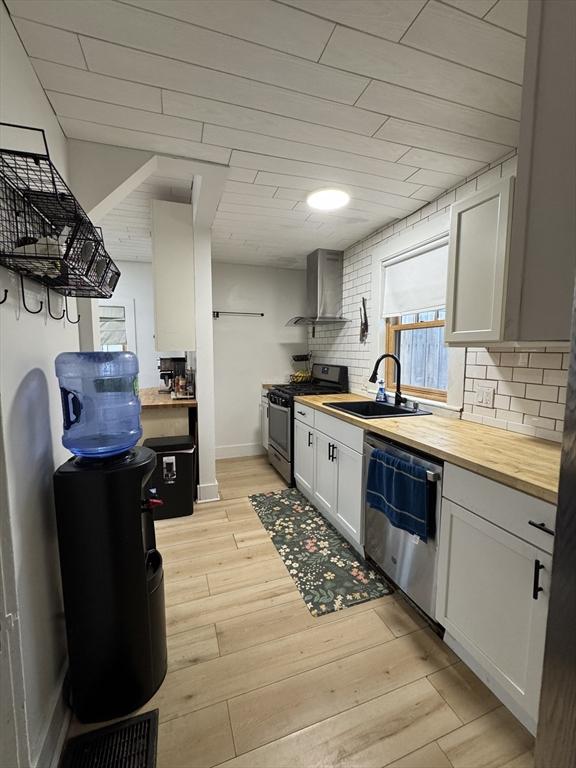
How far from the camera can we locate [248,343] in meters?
4.41

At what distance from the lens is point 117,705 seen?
50.1 inches

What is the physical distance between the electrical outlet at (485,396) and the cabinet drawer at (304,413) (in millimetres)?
1267

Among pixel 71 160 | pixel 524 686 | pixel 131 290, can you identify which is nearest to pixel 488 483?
pixel 524 686

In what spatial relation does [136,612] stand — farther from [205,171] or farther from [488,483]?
[205,171]

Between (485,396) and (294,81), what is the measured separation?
1889 mm

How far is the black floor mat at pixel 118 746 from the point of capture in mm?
1130

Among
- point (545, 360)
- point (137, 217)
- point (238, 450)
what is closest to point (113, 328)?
point (137, 217)

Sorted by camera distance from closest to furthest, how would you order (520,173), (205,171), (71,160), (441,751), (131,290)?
(520,173), (441,751), (71,160), (205,171), (131,290)

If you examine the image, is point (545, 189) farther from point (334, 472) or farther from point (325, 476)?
point (325, 476)

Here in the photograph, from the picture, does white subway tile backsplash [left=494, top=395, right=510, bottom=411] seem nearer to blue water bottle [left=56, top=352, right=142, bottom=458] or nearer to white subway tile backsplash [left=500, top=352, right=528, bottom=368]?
white subway tile backsplash [left=500, top=352, right=528, bottom=368]

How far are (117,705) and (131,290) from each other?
4.28 meters

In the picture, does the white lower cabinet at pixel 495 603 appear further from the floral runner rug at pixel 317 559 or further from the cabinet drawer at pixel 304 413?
the cabinet drawer at pixel 304 413

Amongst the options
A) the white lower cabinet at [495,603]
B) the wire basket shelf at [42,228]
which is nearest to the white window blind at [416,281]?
the white lower cabinet at [495,603]

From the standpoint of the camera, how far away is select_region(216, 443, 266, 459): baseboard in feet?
14.3
